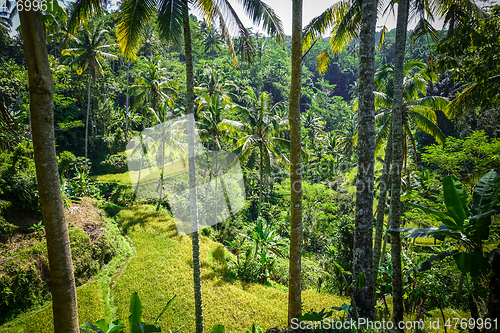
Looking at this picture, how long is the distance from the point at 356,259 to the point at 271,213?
54.3 ft

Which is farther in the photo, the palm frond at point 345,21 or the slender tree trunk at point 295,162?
the palm frond at point 345,21

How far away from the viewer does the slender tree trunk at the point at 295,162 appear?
4.60m

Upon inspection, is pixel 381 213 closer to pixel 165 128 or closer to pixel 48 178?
pixel 48 178

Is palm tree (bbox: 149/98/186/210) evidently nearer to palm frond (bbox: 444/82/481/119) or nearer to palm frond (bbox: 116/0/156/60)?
palm frond (bbox: 116/0/156/60)

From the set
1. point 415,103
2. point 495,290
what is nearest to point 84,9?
point 495,290

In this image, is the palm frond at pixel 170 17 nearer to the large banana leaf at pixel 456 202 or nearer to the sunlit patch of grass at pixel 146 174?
the large banana leaf at pixel 456 202

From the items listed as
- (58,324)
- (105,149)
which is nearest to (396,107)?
(58,324)

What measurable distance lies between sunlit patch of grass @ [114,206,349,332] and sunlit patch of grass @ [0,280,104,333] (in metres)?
0.61

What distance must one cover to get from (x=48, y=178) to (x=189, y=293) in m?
6.78

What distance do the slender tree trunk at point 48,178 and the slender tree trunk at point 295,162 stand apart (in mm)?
3534

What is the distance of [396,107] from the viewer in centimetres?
534

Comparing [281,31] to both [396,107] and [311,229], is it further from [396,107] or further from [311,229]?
[311,229]

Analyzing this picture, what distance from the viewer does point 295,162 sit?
479cm

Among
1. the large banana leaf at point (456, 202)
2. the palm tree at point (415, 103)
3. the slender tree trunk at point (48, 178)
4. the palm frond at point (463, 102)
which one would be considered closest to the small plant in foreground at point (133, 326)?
the slender tree trunk at point (48, 178)
